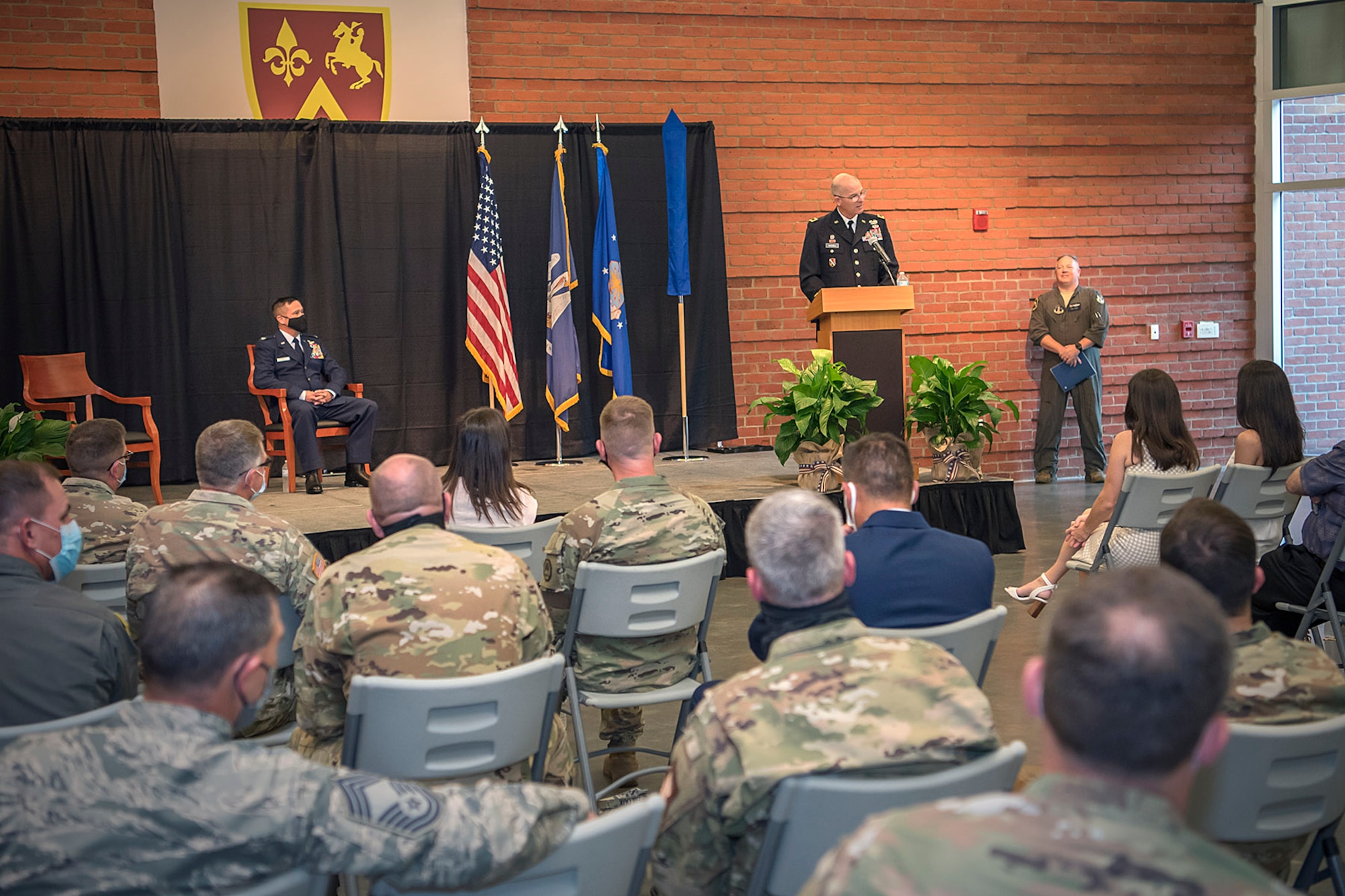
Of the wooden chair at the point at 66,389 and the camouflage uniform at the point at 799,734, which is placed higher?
the wooden chair at the point at 66,389

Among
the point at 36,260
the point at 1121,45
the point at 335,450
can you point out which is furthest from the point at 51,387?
the point at 1121,45

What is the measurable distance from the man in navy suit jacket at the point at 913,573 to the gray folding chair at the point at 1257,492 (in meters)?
1.81

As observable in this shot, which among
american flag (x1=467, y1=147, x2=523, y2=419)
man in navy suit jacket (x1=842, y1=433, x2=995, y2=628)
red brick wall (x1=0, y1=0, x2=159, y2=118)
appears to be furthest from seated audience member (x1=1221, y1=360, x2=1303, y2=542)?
red brick wall (x1=0, y1=0, x2=159, y2=118)

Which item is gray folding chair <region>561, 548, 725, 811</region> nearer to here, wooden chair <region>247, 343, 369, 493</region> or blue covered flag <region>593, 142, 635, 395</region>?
wooden chair <region>247, 343, 369, 493</region>

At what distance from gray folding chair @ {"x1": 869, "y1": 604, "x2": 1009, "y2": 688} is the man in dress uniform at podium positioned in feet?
16.3

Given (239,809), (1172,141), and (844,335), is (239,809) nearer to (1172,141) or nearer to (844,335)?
(844,335)

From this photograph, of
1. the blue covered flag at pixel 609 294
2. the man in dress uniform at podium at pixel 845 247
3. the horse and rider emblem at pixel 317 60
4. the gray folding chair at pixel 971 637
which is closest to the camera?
the gray folding chair at pixel 971 637

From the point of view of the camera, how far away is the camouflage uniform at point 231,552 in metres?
2.77

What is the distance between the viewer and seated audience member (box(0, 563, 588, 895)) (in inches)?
50.1

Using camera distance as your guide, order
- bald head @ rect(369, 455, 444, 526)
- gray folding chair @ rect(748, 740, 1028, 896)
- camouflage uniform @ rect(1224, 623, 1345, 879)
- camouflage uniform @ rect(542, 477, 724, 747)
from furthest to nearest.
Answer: camouflage uniform @ rect(542, 477, 724, 747), bald head @ rect(369, 455, 444, 526), camouflage uniform @ rect(1224, 623, 1345, 879), gray folding chair @ rect(748, 740, 1028, 896)

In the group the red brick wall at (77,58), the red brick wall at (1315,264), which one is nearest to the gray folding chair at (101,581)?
the red brick wall at (77,58)

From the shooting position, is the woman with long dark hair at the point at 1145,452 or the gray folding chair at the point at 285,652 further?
the woman with long dark hair at the point at 1145,452

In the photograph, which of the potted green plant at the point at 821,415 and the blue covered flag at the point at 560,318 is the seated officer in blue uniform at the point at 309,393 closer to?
the blue covered flag at the point at 560,318

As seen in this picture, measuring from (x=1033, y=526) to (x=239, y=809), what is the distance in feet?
21.3
